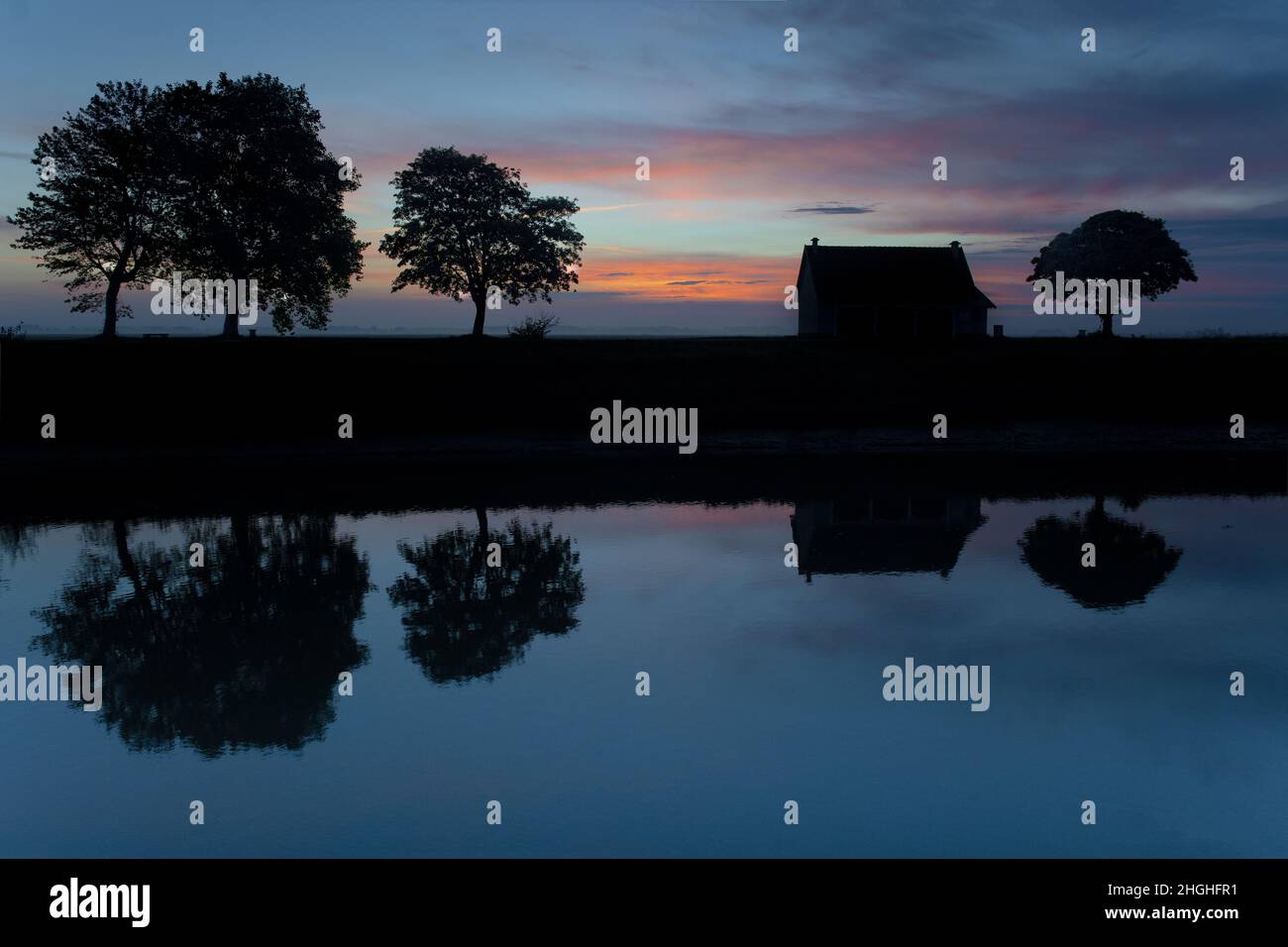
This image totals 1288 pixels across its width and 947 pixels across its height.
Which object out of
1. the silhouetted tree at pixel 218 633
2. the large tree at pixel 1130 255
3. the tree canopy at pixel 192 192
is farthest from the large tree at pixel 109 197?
the large tree at pixel 1130 255

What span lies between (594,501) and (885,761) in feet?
53.4

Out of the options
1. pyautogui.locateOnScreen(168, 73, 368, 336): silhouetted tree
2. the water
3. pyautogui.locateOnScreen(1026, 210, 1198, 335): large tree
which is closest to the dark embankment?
pyautogui.locateOnScreen(168, 73, 368, 336): silhouetted tree

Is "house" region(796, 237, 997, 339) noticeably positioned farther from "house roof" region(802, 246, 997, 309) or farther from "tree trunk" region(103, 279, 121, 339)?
"tree trunk" region(103, 279, 121, 339)

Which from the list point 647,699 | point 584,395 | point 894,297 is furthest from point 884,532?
point 894,297

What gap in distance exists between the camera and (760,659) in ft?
42.8

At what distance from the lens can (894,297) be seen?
197 feet

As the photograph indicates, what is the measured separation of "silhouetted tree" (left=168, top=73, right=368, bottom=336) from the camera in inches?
2016

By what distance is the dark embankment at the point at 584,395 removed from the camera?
35.9 meters

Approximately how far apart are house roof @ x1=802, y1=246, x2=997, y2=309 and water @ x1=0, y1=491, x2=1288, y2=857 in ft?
134

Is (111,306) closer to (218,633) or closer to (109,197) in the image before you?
(109,197)

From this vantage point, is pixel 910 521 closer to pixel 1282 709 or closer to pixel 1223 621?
pixel 1223 621

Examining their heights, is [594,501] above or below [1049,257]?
below

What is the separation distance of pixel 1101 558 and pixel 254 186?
48.2 m

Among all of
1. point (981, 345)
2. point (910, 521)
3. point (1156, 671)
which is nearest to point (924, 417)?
point (981, 345)
